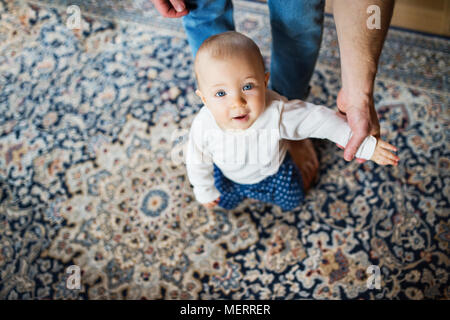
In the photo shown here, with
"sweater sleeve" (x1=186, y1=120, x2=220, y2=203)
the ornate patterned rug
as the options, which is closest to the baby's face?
"sweater sleeve" (x1=186, y1=120, x2=220, y2=203)

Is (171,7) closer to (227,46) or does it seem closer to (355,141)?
(227,46)

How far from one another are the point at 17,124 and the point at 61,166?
0.89 feet

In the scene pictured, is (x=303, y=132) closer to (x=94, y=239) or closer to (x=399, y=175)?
(x=399, y=175)

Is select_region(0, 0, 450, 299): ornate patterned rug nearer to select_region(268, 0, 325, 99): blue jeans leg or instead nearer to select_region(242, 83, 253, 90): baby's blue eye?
select_region(268, 0, 325, 99): blue jeans leg

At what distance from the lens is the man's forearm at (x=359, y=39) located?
658 mm

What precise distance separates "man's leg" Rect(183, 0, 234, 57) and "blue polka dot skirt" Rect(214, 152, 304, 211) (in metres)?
0.37

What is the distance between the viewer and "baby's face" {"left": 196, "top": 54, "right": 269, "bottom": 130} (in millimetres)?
632

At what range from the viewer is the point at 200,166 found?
2.69 feet

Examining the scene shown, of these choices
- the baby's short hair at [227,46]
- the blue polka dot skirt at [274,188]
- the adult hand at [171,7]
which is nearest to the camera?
the baby's short hair at [227,46]

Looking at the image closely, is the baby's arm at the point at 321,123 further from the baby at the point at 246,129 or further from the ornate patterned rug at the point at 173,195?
the ornate patterned rug at the point at 173,195

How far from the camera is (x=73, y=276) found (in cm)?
100

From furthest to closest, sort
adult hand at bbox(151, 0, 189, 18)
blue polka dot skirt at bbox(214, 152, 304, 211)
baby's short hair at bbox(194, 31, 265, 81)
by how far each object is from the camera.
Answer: blue polka dot skirt at bbox(214, 152, 304, 211), adult hand at bbox(151, 0, 189, 18), baby's short hair at bbox(194, 31, 265, 81)

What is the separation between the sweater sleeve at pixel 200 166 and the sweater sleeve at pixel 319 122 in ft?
0.65

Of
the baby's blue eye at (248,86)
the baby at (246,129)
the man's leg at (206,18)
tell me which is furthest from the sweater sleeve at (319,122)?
the man's leg at (206,18)
